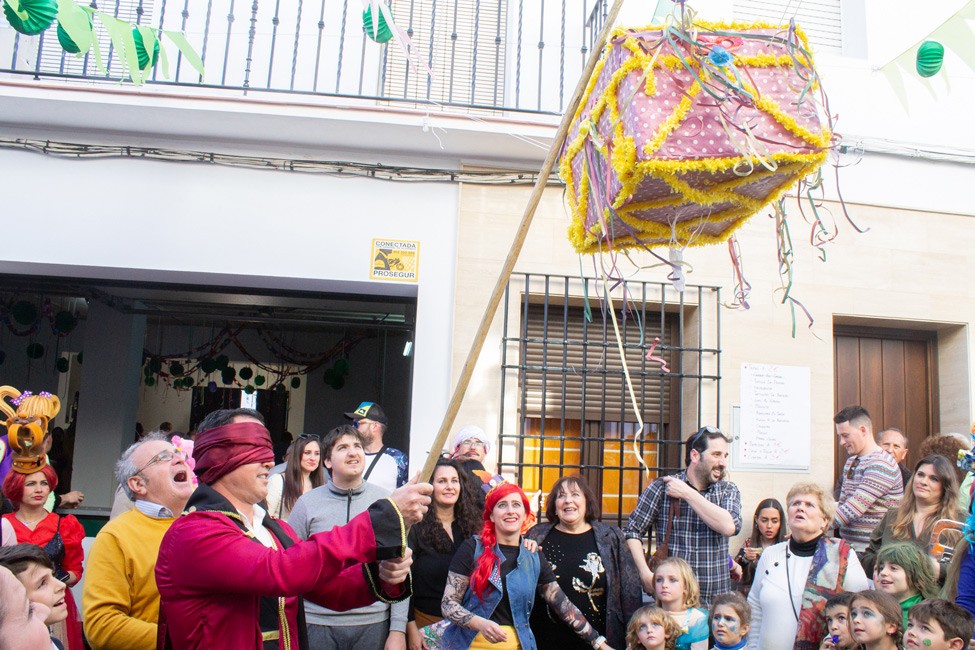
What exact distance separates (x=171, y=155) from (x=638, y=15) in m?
3.25

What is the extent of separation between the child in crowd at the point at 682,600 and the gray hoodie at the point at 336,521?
1150mm

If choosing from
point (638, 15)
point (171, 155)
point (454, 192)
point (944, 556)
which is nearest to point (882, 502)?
point (944, 556)

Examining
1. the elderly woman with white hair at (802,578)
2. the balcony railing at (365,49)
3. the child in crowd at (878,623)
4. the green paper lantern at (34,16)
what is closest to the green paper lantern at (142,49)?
the green paper lantern at (34,16)

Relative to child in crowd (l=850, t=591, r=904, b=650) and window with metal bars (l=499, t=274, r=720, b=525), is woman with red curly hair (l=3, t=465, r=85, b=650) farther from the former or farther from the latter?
child in crowd (l=850, t=591, r=904, b=650)

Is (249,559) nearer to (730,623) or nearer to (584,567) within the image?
(584,567)

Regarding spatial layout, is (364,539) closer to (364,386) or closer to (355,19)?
(355,19)

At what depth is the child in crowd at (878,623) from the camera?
10.1 feet

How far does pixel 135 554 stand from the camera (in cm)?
267

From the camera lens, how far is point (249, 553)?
204 cm

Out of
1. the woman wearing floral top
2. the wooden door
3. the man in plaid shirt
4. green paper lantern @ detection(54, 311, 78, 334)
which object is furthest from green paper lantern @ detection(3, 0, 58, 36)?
the wooden door

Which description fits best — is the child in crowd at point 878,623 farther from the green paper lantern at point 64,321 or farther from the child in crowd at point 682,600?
the green paper lantern at point 64,321

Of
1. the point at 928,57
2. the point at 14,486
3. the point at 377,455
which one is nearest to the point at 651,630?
the point at 377,455

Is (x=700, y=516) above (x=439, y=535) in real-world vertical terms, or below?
above

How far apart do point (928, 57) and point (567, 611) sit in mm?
3089
